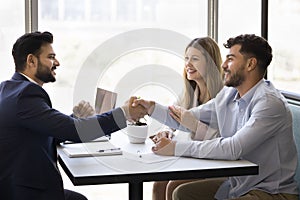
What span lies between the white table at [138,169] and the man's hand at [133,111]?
25cm

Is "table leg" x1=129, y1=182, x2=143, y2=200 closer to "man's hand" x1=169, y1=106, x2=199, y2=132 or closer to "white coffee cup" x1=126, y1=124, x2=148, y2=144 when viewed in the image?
"white coffee cup" x1=126, y1=124, x2=148, y2=144

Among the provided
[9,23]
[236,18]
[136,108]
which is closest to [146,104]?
[136,108]

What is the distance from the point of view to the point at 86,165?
210 centimetres

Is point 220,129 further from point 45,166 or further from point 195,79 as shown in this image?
point 45,166

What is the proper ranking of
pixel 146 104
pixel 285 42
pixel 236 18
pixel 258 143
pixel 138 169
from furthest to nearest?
1. pixel 236 18
2. pixel 285 42
3. pixel 146 104
4. pixel 258 143
5. pixel 138 169

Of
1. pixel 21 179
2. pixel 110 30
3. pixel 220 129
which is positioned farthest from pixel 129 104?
pixel 110 30

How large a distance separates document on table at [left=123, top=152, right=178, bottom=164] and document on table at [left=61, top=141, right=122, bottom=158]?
0.06m

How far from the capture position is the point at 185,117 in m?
2.75

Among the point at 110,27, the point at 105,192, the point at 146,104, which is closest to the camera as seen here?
the point at 146,104

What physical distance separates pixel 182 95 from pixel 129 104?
1.89 ft

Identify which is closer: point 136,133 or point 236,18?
point 136,133

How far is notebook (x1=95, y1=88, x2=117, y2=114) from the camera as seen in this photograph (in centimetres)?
249

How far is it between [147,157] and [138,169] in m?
0.22

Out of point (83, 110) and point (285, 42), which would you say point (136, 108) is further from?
point (285, 42)
